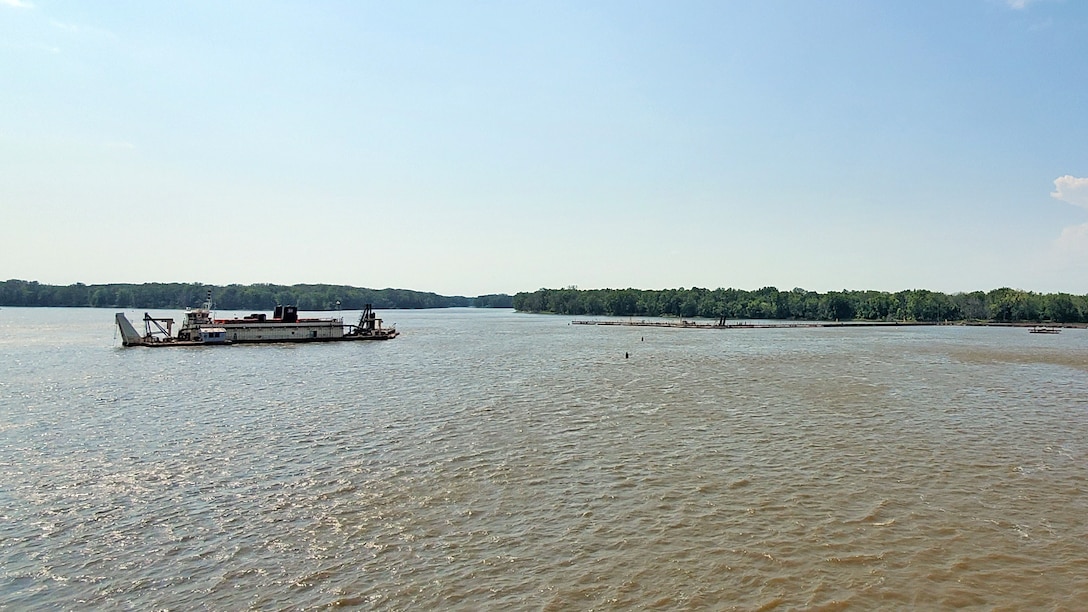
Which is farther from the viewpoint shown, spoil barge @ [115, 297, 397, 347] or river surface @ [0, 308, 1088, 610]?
spoil barge @ [115, 297, 397, 347]

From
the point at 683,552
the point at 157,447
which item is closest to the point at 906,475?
the point at 683,552

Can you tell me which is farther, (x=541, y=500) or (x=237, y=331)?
(x=237, y=331)

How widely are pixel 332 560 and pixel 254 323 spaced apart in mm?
72272

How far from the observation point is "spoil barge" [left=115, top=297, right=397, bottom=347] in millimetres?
69375

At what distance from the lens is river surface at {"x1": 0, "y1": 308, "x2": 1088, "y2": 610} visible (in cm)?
1075

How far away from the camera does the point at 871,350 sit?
237 feet

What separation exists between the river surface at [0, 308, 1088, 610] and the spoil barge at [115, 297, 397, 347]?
128ft

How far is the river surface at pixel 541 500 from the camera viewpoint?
1075cm

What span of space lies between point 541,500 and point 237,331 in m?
70.0

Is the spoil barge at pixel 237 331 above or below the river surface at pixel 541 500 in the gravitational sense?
above

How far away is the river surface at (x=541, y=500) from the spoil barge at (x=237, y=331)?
38.9 m

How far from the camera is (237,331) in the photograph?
7406 centimetres

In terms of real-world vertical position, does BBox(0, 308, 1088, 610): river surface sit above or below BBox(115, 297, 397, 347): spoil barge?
below

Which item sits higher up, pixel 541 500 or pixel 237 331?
pixel 237 331
